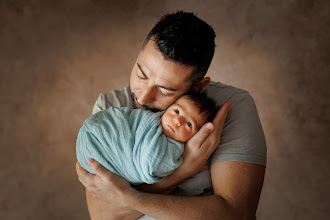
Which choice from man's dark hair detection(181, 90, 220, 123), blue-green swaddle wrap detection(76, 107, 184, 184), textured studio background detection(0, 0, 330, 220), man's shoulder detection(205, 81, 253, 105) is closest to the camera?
blue-green swaddle wrap detection(76, 107, 184, 184)

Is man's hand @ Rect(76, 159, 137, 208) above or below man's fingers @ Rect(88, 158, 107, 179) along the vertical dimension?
below

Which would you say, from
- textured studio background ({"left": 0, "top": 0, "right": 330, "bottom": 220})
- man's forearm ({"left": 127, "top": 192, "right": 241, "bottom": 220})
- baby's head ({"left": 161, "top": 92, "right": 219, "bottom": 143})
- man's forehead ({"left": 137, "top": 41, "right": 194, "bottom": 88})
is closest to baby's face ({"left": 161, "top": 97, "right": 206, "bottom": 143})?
baby's head ({"left": 161, "top": 92, "right": 219, "bottom": 143})

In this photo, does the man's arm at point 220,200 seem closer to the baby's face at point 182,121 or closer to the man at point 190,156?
the man at point 190,156

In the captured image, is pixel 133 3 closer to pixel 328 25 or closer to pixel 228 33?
pixel 228 33

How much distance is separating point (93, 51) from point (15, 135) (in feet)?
2.36

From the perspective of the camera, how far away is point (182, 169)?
1.09 m

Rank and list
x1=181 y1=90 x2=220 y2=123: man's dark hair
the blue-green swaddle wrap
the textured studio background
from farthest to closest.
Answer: the textured studio background, x1=181 y1=90 x2=220 y2=123: man's dark hair, the blue-green swaddle wrap

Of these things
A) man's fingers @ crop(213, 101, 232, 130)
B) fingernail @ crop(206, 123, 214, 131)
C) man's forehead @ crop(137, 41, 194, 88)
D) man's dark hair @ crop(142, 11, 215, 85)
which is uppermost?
man's dark hair @ crop(142, 11, 215, 85)

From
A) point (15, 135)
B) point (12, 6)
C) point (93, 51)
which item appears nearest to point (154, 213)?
point (15, 135)

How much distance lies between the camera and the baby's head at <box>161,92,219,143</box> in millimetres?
1074

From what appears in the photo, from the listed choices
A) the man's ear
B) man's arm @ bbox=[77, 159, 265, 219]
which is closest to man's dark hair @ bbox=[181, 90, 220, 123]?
the man's ear

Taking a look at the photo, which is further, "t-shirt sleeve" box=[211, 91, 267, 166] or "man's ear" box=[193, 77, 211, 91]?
"man's ear" box=[193, 77, 211, 91]

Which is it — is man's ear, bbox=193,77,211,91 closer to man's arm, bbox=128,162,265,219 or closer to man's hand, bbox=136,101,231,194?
man's hand, bbox=136,101,231,194

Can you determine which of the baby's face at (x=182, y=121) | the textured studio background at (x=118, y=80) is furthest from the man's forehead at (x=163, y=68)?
the textured studio background at (x=118, y=80)
